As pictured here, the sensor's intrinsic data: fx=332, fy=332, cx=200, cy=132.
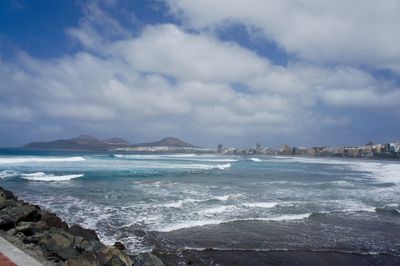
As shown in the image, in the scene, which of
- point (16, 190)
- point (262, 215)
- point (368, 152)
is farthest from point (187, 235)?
point (368, 152)

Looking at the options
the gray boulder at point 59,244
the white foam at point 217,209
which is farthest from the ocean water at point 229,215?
the gray boulder at point 59,244

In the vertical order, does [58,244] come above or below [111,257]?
above

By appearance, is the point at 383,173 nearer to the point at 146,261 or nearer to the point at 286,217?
the point at 286,217

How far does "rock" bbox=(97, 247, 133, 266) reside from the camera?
6.97 meters

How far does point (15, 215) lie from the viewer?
347 inches

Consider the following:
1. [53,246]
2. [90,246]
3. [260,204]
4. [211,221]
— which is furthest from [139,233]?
[260,204]

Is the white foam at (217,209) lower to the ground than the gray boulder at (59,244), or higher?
lower

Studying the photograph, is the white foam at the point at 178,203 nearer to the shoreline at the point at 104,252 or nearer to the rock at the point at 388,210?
the shoreline at the point at 104,252

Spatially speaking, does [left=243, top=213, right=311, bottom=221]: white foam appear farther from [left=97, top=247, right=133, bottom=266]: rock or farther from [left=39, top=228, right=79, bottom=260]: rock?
[left=39, top=228, right=79, bottom=260]: rock

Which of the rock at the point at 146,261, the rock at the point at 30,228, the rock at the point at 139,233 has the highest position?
the rock at the point at 30,228

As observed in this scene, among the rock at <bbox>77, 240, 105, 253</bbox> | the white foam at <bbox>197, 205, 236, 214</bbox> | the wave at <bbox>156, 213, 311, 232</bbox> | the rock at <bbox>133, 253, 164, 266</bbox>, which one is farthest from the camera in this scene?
the white foam at <bbox>197, 205, 236, 214</bbox>

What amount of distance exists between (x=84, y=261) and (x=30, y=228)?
281cm

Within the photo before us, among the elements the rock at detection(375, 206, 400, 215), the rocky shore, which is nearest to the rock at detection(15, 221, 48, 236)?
the rocky shore

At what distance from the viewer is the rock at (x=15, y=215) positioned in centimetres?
829
